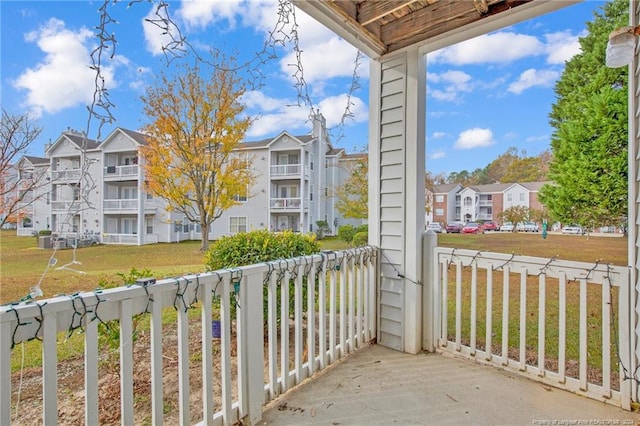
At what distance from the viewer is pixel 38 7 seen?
133 centimetres

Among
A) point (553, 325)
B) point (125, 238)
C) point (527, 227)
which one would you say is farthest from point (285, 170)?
point (553, 325)

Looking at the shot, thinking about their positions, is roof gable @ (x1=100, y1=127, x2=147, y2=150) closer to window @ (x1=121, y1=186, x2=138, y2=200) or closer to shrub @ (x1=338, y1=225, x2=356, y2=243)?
window @ (x1=121, y1=186, x2=138, y2=200)

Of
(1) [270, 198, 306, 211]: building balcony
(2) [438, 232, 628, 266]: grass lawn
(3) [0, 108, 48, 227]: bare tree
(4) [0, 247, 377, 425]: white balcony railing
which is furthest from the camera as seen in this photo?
(1) [270, 198, 306, 211]: building balcony

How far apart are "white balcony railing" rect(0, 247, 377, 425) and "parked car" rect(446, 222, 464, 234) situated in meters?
0.63

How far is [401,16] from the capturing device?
2.37 meters

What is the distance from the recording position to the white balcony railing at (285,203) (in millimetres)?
2488

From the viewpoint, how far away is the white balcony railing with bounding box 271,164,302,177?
2434 millimetres

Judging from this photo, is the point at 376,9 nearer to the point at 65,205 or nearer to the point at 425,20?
the point at 425,20

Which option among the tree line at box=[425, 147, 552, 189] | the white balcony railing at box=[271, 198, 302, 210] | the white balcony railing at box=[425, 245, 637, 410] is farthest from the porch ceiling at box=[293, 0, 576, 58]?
the white balcony railing at box=[425, 245, 637, 410]

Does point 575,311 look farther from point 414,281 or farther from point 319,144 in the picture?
point 319,144

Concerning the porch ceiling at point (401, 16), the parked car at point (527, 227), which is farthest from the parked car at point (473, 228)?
the porch ceiling at point (401, 16)

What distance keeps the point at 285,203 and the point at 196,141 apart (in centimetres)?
81

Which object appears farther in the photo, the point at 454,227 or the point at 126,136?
the point at 454,227

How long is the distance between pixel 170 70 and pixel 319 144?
1167mm
